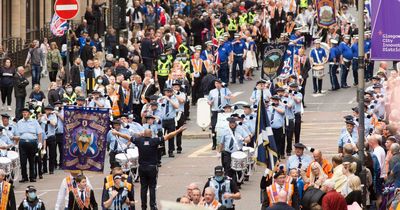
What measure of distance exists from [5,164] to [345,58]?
64.1 ft

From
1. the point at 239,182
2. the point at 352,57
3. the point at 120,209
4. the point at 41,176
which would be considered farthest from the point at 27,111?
the point at 352,57

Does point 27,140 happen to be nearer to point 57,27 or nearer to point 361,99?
point 361,99

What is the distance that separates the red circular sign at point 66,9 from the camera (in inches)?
1517

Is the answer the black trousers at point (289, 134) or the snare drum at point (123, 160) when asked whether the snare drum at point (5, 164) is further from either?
the black trousers at point (289, 134)

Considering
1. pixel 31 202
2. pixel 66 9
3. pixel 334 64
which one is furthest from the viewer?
pixel 334 64

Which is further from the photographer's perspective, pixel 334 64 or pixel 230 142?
pixel 334 64

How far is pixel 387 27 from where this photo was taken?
2783 cm

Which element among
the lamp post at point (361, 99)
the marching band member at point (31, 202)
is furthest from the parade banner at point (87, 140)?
the lamp post at point (361, 99)

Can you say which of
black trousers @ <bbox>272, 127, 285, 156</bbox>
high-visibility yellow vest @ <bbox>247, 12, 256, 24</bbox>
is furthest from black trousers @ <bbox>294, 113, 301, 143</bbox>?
high-visibility yellow vest @ <bbox>247, 12, 256, 24</bbox>

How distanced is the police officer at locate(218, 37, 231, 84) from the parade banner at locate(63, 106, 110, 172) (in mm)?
19845

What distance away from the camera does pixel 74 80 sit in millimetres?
46906

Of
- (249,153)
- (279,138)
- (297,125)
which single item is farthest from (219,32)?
(249,153)

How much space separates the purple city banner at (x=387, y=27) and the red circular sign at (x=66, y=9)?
11.8 metres

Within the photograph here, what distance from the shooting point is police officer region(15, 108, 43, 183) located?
36250 mm
